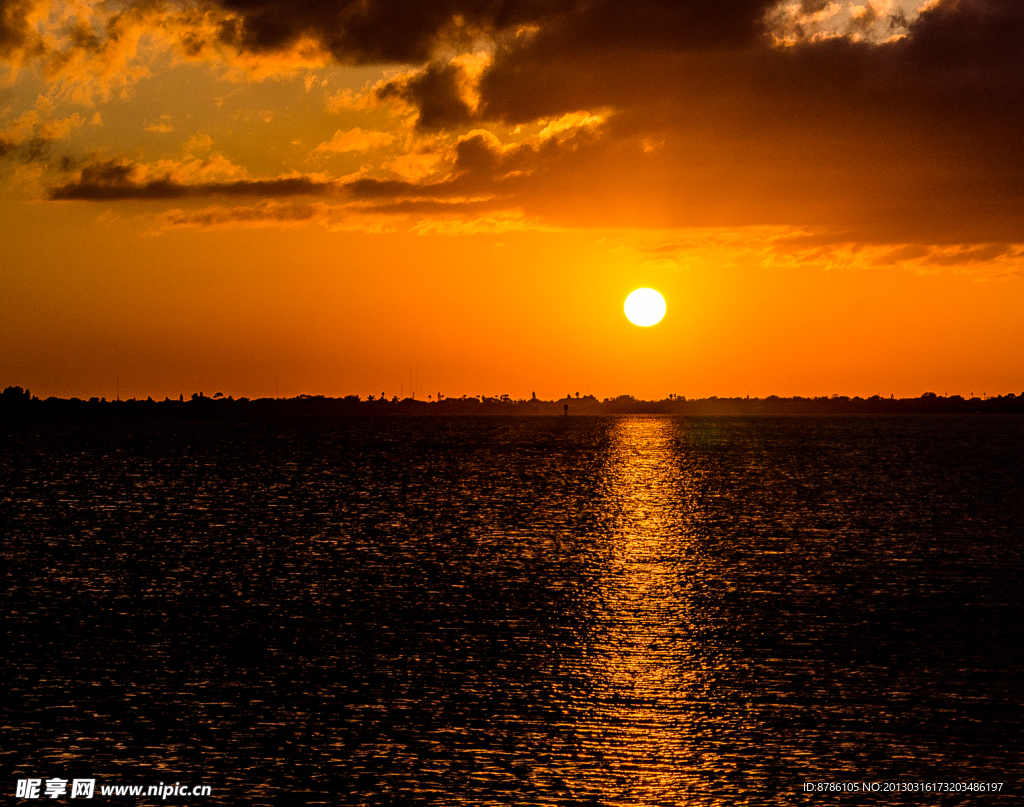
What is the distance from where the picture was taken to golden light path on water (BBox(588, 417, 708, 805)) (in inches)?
949

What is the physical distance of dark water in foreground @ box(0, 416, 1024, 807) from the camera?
2453 cm

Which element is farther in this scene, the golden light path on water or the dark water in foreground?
the dark water in foreground

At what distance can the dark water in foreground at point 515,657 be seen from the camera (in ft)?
80.5

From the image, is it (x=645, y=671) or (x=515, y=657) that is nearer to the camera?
(x=645, y=671)

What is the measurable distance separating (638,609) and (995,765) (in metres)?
22.6

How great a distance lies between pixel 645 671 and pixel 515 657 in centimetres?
466

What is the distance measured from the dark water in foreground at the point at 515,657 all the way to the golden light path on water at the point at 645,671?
0.13m

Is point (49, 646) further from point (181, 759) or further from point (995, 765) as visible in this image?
point (995, 765)

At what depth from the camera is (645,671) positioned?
33.9 m

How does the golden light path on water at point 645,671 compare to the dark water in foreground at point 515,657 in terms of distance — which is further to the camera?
the dark water in foreground at point 515,657

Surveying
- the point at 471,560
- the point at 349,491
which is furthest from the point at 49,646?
the point at 349,491

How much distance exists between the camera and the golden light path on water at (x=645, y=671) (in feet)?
79.1

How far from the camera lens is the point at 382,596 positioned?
49.7 m

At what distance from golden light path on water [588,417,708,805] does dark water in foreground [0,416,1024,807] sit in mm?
132
